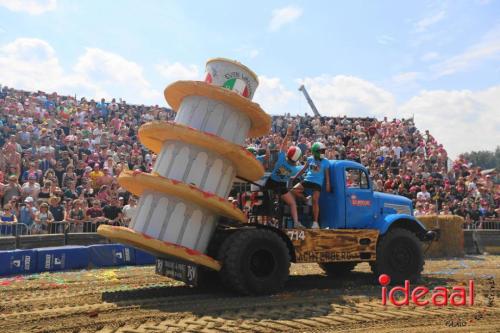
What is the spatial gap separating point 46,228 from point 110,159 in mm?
4610

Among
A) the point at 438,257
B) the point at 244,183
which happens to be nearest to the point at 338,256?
the point at 244,183

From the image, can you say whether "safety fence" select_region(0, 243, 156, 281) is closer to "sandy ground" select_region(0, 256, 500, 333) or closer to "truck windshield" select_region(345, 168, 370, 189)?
"sandy ground" select_region(0, 256, 500, 333)

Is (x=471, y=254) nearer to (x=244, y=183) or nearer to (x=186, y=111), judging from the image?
(x=244, y=183)

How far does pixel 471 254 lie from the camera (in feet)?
54.7

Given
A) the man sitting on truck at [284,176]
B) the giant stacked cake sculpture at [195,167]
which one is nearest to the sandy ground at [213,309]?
the giant stacked cake sculpture at [195,167]

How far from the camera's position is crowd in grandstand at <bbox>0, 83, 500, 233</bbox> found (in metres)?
13.6

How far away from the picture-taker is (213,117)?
794 centimetres

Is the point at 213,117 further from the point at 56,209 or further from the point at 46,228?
the point at 56,209

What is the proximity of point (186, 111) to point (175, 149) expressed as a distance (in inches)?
27.3

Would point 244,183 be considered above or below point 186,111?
below

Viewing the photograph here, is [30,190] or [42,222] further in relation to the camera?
[30,190]

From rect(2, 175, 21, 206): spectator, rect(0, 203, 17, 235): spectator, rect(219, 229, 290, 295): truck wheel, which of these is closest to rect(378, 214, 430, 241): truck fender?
rect(219, 229, 290, 295): truck wheel

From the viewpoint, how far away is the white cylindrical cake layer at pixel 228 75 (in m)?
8.16

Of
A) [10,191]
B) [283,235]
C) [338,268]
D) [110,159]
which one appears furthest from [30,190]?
[338,268]
